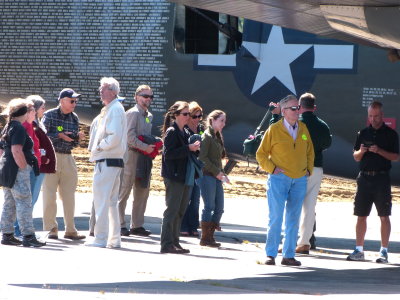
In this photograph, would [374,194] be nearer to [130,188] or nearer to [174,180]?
[174,180]

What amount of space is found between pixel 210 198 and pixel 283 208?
179 cm

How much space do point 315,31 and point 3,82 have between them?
5.65 m

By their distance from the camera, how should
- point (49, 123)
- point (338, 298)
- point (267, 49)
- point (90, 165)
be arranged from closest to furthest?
point (338, 298) → point (49, 123) → point (267, 49) → point (90, 165)

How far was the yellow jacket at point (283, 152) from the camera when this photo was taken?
33.3ft

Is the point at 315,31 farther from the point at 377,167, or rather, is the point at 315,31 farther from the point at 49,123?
the point at 49,123

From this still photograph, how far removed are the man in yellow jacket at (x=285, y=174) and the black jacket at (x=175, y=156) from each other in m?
0.99

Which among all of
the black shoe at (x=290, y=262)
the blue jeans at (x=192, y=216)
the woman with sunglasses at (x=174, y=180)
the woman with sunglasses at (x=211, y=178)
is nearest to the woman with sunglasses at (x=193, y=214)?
the blue jeans at (x=192, y=216)

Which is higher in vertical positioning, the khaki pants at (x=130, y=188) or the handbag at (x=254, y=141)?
the handbag at (x=254, y=141)

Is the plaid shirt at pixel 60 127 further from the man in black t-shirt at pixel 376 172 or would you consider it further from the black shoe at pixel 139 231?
the man in black t-shirt at pixel 376 172

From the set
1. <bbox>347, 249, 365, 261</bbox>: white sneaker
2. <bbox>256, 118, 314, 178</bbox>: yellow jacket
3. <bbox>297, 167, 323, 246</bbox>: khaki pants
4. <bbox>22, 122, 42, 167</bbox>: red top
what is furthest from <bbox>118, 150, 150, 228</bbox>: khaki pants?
<bbox>347, 249, 365, 261</bbox>: white sneaker

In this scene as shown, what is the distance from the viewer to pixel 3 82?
1518 centimetres

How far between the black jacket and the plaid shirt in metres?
1.49

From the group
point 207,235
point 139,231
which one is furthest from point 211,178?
point 139,231

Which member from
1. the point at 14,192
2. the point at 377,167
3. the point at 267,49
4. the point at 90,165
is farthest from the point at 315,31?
the point at 90,165
